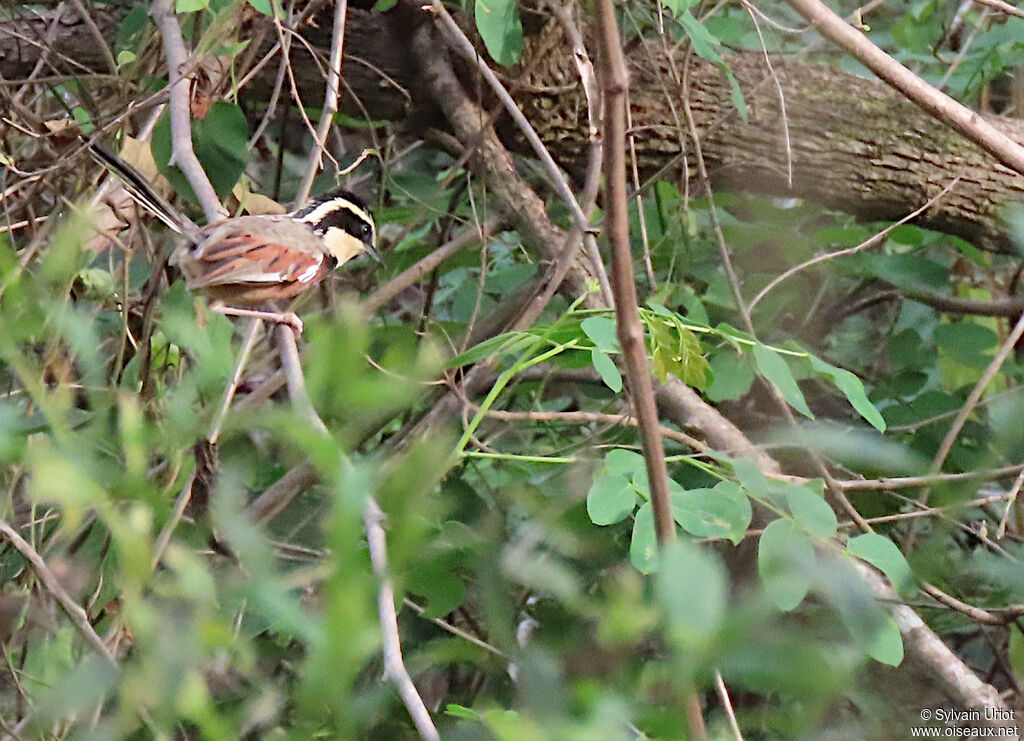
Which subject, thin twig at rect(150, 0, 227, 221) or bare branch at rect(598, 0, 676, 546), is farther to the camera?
thin twig at rect(150, 0, 227, 221)

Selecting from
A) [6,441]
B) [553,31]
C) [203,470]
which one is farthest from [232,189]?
[6,441]

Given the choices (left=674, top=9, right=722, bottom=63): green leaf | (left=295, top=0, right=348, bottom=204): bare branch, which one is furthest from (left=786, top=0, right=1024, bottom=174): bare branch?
(left=295, top=0, right=348, bottom=204): bare branch

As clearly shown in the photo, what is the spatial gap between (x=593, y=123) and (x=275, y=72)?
1134mm

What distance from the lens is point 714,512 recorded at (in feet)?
4.68

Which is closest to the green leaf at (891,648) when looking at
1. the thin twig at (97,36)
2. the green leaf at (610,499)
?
the green leaf at (610,499)

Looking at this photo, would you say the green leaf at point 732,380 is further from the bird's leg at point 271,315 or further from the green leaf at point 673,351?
the bird's leg at point 271,315

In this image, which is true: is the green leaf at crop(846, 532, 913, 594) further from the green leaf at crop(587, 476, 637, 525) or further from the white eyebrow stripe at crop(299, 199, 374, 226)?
the white eyebrow stripe at crop(299, 199, 374, 226)

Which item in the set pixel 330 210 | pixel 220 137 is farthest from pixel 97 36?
pixel 330 210

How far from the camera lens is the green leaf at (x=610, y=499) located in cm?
147

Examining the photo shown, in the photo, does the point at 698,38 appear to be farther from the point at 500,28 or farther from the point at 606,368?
the point at 606,368

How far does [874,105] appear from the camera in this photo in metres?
2.76

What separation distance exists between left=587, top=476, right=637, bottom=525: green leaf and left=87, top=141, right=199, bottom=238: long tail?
1.03 metres

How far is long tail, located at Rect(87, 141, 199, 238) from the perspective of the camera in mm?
2053

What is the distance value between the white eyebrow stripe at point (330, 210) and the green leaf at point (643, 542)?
114cm
